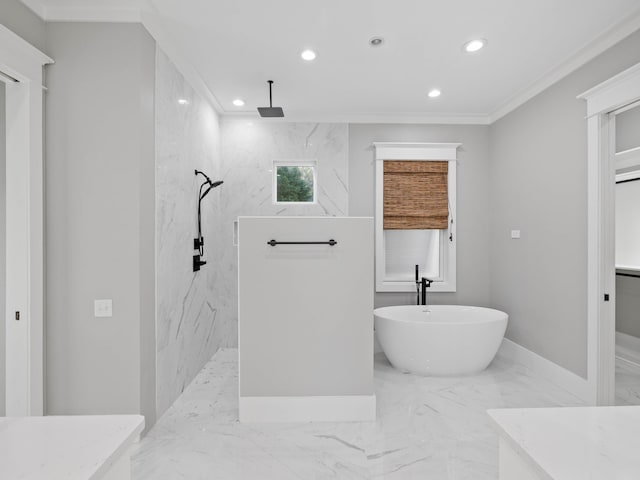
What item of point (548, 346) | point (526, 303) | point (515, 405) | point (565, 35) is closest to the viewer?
point (565, 35)

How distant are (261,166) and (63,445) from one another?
3.76 meters

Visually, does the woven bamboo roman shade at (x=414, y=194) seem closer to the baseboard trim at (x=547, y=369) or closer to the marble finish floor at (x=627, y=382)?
the baseboard trim at (x=547, y=369)

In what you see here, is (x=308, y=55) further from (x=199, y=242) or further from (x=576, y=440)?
(x=576, y=440)

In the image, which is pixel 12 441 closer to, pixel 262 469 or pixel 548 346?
pixel 262 469

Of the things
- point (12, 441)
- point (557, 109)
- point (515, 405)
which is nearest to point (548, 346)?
point (515, 405)

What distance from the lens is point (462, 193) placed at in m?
4.38

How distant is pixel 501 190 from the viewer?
4121mm

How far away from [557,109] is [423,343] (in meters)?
2.32

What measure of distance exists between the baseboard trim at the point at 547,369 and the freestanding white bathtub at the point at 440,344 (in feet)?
1.45

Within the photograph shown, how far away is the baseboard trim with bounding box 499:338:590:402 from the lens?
2932 millimetres

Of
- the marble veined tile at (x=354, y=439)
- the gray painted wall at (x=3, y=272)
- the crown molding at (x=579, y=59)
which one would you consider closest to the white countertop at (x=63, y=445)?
the marble veined tile at (x=354, y=439)

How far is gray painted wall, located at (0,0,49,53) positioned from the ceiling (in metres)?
0.07

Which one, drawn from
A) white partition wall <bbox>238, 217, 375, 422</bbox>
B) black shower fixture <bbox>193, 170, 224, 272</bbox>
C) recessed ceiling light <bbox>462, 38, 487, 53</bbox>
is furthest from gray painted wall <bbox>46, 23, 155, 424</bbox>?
recessed ceiling light <bbox>462, 38, 487, 53</bbox>

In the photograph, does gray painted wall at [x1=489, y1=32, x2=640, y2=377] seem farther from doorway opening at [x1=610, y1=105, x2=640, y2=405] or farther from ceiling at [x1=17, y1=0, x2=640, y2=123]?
doorway opening at [x1=610, y1=105, x2=640, y2=405]
